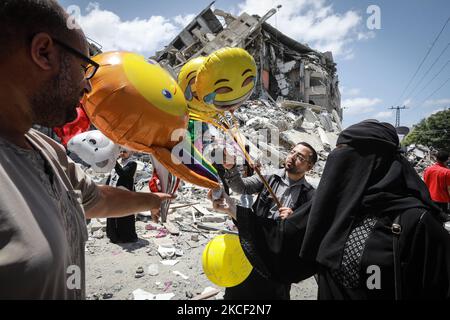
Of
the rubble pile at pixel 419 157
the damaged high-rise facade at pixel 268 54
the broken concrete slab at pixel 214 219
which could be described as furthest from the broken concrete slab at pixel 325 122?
the broken concrete slab at pixel 214 219

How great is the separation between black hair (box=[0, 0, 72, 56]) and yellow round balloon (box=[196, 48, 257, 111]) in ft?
4.47

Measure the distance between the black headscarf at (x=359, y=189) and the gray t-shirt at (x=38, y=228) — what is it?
1317mm

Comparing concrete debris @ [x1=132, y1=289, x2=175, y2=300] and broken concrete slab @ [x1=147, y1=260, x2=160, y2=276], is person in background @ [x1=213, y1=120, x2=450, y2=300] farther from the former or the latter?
broken concrete slab @ [x1=147, y1=260, x2=160, y2=276]

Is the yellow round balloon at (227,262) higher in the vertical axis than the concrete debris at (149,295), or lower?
higher

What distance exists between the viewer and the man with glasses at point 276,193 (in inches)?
101

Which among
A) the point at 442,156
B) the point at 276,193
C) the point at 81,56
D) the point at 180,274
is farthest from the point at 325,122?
the point at 81,56

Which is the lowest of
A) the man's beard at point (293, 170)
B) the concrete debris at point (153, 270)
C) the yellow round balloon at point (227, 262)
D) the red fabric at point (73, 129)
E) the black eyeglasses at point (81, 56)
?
the concrete debris at point (153, 270)

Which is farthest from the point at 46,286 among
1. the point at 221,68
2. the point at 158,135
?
the point at 221,68

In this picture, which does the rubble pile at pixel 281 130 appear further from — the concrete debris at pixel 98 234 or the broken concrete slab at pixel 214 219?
the concrete debris at pixel 98 234

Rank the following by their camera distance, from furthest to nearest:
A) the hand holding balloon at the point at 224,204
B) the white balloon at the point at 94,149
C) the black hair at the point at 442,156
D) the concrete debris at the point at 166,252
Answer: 1. the black hair at the point at 442,156
2. the concrete debris at the point at 166,252
3. the white balloon at the point at 94,149
4. the hand holding balloon at the point at 224,204

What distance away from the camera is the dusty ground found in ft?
12.0

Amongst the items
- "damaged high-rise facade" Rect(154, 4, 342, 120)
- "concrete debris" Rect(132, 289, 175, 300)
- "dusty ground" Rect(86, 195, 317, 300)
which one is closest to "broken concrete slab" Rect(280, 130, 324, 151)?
"damaged high-rise facade" Rect(154, 4, 342, 120)

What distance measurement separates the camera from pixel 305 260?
181cm

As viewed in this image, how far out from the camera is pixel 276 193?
2.76 m
